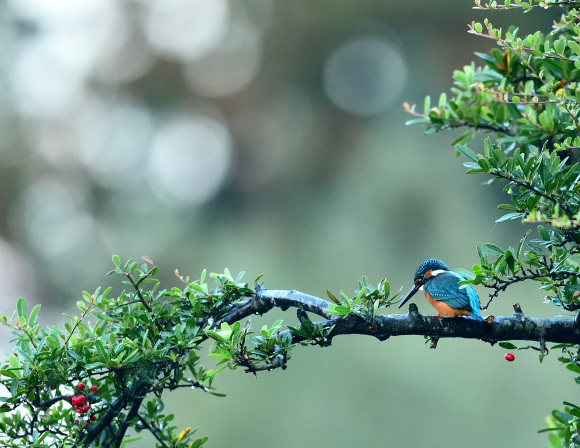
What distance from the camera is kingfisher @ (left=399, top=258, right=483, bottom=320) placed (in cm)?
113

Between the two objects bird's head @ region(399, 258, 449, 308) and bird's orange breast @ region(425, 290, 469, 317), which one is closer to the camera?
bird's orange breast @ region(425, 290, 469, 317)

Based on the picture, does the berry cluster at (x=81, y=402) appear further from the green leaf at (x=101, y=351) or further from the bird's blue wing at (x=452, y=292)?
the bird's blue wing at (x=452, y=292)

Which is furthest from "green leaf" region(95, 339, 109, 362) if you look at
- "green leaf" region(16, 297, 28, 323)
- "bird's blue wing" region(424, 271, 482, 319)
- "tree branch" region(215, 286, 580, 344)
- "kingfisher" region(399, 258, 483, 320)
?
"bird's blue wing" region(424, 271, 482, 319)

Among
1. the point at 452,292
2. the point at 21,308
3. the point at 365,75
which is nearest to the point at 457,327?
the point at 452,292

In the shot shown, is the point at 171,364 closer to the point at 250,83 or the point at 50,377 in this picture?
the point at 50,377

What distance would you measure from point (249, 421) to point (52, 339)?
3.26 meters

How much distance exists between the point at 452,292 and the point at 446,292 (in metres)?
0.02

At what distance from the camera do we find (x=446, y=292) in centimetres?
119

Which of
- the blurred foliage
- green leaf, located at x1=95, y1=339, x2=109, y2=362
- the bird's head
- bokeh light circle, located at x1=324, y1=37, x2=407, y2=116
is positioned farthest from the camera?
bokeh light circle, located at x1=324, y1=37, x2=407, y2=116

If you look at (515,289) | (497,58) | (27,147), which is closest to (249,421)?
(515,289)

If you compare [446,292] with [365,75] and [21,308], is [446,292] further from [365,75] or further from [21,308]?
[365,75]

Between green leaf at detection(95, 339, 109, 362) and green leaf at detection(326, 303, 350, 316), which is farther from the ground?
green leaf at detection(95, 339, 109, 362)

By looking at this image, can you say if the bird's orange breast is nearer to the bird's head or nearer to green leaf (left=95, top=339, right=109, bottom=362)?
the bird's head

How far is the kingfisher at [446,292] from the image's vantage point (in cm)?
113
